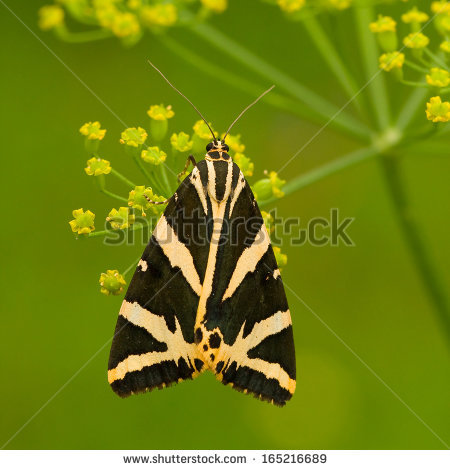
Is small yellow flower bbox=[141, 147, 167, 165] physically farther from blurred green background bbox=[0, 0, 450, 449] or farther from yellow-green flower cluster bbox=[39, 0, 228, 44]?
blurred green background bbox=[0, 0, 450, 449]

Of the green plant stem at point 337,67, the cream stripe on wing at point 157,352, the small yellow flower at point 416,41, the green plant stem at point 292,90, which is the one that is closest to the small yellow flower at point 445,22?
the small yellow flower at point 416,41

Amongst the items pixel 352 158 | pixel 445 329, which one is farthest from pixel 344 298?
pixel 352 158

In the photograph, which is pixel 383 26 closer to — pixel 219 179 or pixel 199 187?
pixel 219 179

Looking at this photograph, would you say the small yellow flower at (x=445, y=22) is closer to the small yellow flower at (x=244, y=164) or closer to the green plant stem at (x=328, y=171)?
the green plant stem at (x=328, y=171)

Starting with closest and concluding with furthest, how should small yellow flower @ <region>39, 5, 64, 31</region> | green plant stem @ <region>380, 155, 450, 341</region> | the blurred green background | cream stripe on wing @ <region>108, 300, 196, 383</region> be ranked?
cream stripe on wing @ <region>108, 300, 196, 383</region>
green plant stem @ <region>380, 155, 450, 341</region>
small yellow flower @ <region>39, 5, 64, 31</region>
the blurred green background

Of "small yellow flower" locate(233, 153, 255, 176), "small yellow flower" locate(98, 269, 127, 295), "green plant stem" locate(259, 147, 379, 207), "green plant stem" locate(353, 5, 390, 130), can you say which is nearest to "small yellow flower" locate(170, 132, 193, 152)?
"small yellow flower" locate(233, 153, 255, 176)

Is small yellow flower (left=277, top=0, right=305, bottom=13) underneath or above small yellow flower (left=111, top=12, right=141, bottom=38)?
above

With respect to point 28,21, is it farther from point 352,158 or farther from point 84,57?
point 352,158
